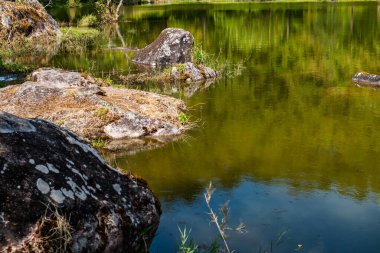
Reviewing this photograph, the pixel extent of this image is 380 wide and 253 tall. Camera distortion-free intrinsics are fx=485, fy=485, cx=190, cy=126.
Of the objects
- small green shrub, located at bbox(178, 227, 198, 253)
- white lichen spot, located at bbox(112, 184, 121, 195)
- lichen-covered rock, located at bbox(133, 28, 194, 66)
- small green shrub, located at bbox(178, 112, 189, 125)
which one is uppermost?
lichen-covered rock, located at bbox(133, 28, 194, 66)

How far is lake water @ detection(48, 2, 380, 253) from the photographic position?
8.75 m

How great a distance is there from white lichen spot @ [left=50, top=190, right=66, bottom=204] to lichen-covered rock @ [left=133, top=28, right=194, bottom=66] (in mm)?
20881

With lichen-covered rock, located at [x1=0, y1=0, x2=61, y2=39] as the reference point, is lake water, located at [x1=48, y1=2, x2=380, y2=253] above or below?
below

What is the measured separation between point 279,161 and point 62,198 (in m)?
6.53

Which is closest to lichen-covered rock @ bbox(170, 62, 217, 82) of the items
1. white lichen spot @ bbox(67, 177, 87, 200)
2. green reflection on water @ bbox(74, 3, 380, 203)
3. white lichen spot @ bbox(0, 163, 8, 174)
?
green reflection on water @ bbox(74, 3, 380, 203)

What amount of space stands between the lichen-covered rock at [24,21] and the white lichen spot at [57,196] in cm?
3054

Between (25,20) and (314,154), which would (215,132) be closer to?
(314,154)

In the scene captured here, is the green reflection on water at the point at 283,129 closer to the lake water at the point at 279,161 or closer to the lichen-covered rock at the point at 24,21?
the lake water at the point at 279,161

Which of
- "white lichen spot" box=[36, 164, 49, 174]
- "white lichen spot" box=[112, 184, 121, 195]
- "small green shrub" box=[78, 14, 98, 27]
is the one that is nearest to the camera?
"white lichen spot" box=[36, 164, 49, 174]

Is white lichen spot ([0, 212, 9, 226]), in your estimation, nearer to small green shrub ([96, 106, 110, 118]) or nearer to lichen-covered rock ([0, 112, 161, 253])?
lichen-covered rock ([0, 112, 161, 253])

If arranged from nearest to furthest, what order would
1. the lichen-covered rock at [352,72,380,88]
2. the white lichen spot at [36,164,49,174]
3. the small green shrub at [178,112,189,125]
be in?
the white lichen spot at [36,164,49,174] → the small green shrub at [178,112,189,125] → the lichen-covered rock at [352,72,380,88]

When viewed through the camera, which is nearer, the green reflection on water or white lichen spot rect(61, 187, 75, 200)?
white lichen spot rect(61, 187, 75, 200)

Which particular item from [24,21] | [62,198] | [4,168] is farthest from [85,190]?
[24,21]

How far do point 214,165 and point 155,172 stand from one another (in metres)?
1.46
